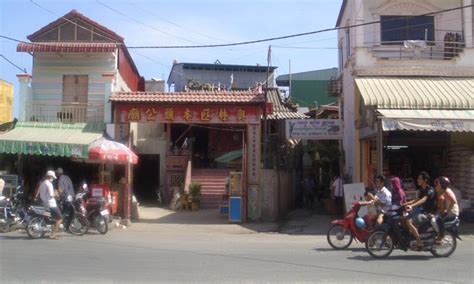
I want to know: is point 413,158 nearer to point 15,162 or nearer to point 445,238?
point 445,238

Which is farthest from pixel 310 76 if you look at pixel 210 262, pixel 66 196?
pixel 210 262

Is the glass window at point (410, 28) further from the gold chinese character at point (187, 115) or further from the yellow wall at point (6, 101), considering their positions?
the yellow wall at point (6, 101)

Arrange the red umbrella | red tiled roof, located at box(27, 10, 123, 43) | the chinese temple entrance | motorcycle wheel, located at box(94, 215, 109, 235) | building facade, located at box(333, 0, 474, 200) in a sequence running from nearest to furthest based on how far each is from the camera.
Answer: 1. motorcycle wheel, located at box(94, 215, 109, 235)
2. building facade, located at box(333, 0, 474, 200)
3. the red umbrella
4. red tiled roof, located at box(27, 10, 123, 43)
5. the chinese temple entrance

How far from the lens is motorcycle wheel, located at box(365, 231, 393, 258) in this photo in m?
10.7

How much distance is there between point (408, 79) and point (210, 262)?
448 inches

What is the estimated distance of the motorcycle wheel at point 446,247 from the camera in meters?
10.7

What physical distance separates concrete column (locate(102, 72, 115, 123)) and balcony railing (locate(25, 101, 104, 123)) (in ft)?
1.05

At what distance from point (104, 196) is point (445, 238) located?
10570mm

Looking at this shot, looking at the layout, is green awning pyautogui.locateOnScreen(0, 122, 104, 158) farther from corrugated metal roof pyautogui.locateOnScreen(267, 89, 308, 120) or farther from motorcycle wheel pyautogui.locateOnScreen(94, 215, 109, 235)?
corrugated metal roof pyautogui.locateOnScreen(267, 89, 308, 120)

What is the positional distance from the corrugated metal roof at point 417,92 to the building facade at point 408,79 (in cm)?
3

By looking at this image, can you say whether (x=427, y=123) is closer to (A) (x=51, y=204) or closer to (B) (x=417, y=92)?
(B) (x=417, y=92)

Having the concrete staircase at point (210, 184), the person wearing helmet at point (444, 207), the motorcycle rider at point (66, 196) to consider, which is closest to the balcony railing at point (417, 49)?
the person wearing helmet at point (444, 207)

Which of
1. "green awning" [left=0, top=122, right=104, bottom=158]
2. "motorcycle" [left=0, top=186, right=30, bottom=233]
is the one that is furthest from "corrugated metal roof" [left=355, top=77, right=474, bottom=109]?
"motorcycle" [left=0, top=186, right=30, bottom=233]

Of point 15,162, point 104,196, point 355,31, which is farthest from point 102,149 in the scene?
point 355,31
